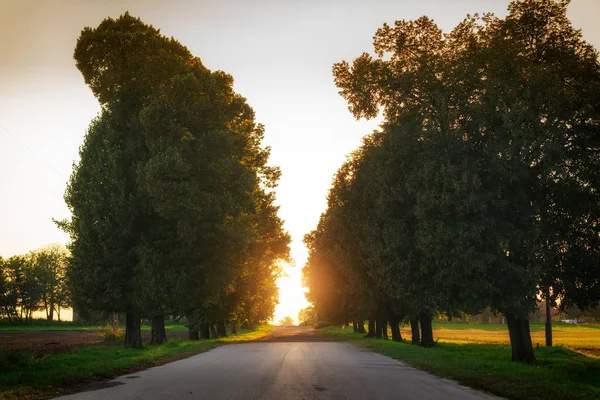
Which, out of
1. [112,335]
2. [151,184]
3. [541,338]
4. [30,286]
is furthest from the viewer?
[30,286]

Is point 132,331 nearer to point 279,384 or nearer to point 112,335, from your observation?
point 112,335

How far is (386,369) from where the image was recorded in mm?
16656

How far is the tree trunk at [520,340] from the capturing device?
20797 millimetres

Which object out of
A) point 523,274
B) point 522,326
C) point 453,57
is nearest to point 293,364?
point 523,274

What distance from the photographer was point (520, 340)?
21016mm

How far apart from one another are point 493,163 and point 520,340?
817cm

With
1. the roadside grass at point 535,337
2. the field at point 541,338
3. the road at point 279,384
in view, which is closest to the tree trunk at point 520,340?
the road at point 279,384

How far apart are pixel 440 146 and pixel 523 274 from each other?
6.12 meters

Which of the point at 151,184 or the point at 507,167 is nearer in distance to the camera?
the point at 507,167

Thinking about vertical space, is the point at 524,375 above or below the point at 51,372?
below

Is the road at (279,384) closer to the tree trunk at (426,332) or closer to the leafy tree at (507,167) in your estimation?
the leafy tree at (507,167)

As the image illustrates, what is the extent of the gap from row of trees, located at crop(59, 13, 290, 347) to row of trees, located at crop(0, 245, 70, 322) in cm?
9927

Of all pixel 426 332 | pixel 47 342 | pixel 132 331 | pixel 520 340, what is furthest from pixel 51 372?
pixel 47 342

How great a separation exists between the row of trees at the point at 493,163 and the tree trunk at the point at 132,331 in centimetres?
1432
